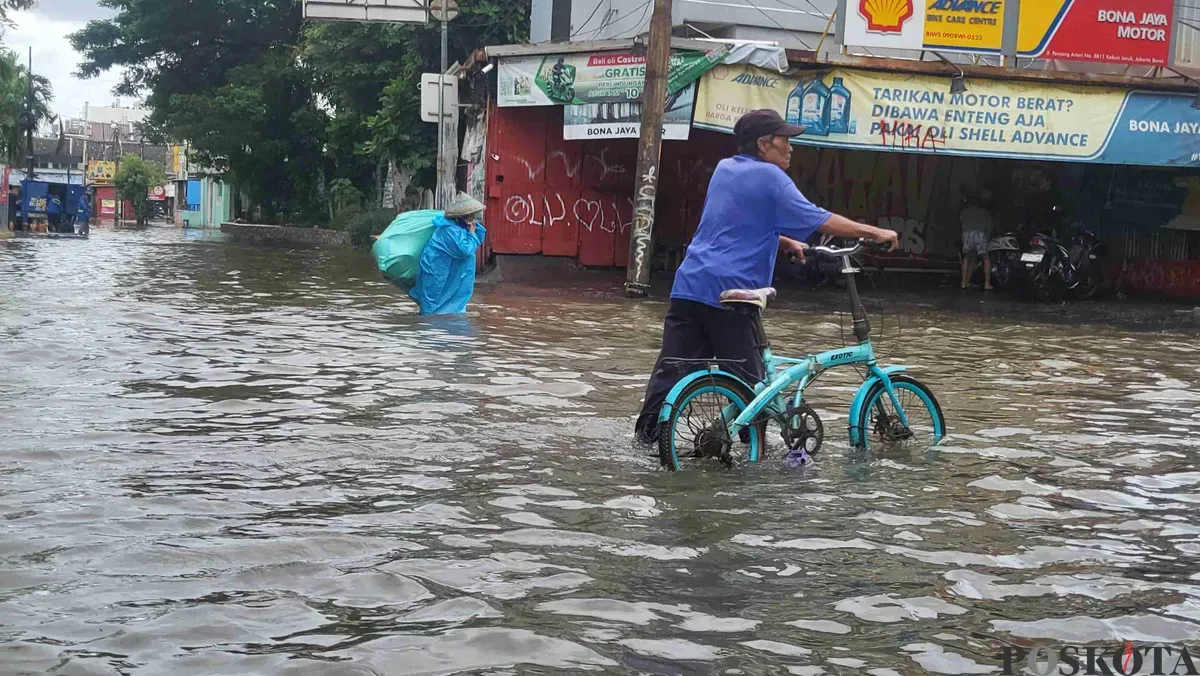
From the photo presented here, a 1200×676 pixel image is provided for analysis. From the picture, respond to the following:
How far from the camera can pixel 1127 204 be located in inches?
827

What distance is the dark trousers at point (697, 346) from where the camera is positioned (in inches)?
248

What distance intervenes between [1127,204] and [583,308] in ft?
34.5

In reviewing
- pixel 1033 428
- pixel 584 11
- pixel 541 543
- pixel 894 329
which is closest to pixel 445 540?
pixel 541 543

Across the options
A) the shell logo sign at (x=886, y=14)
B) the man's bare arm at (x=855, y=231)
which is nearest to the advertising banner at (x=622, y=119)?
the shell logo sign at (x=886, y=14)

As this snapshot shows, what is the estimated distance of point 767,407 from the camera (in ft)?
20.5

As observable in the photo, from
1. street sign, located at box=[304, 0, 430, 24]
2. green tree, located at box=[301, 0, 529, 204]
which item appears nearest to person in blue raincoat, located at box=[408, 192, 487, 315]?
street sign, located at box=[304, 0, 430, 24]

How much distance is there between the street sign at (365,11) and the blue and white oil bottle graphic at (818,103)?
775cm

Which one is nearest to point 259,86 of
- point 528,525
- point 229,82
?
point 229,82

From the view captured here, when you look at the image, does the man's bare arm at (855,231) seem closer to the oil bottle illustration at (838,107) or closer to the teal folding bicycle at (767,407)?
the teal folding bicycle at (767,407)

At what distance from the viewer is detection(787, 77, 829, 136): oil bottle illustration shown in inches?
667

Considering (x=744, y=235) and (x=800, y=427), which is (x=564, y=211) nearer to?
(x=744, y=235)

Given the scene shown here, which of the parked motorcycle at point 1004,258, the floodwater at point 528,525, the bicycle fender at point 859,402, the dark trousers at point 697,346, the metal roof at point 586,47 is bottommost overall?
the floodwater at point 528,525

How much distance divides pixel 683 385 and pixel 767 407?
1.45 ft

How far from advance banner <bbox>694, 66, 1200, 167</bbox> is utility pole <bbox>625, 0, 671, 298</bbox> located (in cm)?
106
